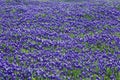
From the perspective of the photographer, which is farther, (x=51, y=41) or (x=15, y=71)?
(x=51, y=41)

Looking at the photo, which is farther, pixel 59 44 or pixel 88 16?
pixel 88 16

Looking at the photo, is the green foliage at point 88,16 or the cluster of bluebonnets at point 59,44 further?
the green foliage at point 88,16

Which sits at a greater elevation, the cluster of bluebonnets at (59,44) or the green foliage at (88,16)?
the cluster of bluebonnets at (59,44)

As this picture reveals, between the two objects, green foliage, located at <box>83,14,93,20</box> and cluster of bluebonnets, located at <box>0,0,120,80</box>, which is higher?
cluster of bluebonnets, located at <box>0,0,120,80</box>

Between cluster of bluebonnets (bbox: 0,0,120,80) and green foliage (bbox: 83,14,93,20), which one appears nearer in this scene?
cluster of bluebonnets (bbox: 0,0,120,80)

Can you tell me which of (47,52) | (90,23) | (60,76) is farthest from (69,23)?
(60,76)

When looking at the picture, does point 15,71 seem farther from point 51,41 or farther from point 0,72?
point 51,41

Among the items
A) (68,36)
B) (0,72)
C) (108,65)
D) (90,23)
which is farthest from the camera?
(90,23)

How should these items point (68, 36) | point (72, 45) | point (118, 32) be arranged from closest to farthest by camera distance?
point (72, 45) < point (68, 36) < point (118, 32)
